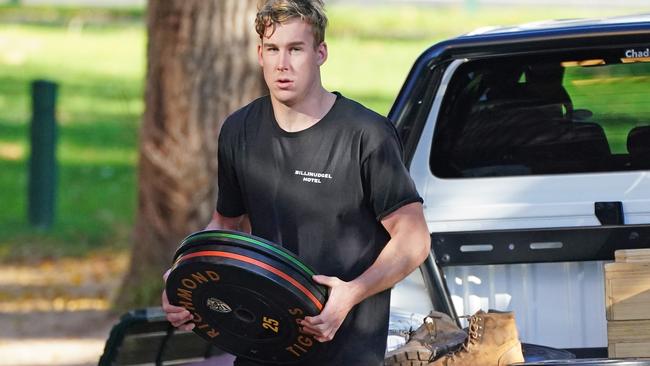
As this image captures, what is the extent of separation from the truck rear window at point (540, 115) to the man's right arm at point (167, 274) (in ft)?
3.94

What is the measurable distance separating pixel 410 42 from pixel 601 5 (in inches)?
210

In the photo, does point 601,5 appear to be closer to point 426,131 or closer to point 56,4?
point 56,4

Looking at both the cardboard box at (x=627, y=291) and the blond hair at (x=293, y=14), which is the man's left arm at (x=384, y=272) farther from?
the cardboard box at (x=627, y=291)

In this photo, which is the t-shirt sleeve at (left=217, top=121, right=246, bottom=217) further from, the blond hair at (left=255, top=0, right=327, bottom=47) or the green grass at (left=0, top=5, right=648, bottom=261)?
the green grass at (left=0, top=5, right=648, bottom=261)

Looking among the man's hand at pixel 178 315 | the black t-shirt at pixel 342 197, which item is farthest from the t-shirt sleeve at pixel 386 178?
the man's hand at pixel 178 315

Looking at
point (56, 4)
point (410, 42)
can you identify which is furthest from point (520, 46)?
point (56, 4)

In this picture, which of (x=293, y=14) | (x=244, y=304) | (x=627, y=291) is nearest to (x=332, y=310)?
(x=244, y=304)

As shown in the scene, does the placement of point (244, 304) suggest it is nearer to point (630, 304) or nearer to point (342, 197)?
point (342, 197)

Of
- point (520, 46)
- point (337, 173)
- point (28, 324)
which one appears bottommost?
point (28, 324)

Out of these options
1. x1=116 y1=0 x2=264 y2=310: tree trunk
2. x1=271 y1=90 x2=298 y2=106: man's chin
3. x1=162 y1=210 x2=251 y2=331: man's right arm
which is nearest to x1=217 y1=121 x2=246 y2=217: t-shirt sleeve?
x1=162 y1=210 x2=251 y2=331: man's right arm

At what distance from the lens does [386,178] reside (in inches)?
143

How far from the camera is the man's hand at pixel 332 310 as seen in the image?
351 cm

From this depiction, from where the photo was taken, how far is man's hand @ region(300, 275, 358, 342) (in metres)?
3.51

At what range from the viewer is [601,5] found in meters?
26.8
